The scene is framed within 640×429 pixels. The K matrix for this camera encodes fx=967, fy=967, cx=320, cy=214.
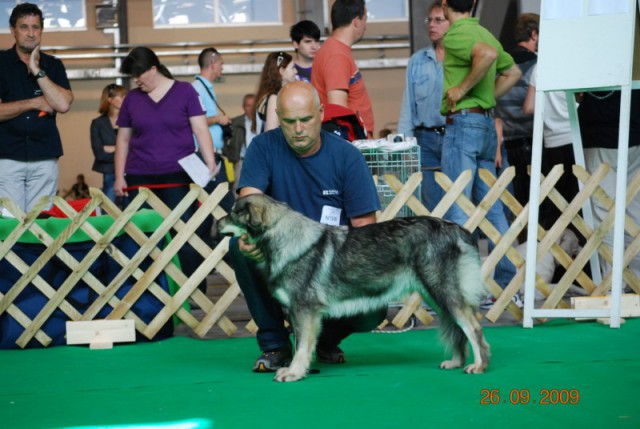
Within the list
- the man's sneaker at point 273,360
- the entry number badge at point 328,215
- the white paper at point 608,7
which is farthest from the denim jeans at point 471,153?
the man's sneaker at point 273,360

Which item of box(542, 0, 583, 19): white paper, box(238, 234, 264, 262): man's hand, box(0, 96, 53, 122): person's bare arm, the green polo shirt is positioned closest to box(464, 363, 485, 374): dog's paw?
box(238, 234, 264, 262): man's hand

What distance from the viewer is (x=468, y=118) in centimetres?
552

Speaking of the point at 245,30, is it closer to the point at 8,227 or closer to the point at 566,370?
the point at 8,227

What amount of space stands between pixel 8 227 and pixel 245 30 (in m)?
10.7

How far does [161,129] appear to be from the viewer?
5.76m

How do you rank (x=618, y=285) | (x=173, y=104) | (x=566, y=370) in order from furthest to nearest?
1. (x=173, y=104)
2. (x=618, y=285)
3. (x=566, y=370)

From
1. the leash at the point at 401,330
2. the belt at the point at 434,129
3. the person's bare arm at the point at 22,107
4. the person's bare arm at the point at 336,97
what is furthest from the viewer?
the belt at the point at 434,129

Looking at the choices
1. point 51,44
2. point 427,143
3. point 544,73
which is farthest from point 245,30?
point 544,73

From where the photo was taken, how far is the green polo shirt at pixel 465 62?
5.46 m

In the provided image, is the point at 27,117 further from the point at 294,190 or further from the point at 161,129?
the point at 294,190

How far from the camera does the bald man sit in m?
4.07

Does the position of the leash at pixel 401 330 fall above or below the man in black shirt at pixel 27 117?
below
